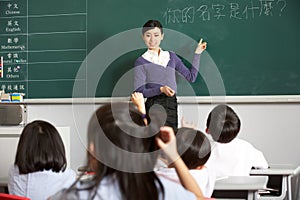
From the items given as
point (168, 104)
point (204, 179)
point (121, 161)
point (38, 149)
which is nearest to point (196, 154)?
point (204, 179)

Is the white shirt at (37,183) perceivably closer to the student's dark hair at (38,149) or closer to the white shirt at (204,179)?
the student's dark hair at (38,149)

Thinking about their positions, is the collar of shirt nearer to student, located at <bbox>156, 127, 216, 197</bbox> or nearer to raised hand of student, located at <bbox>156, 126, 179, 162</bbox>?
student, located at <bbox>156, 127, 216, 197</bbox>

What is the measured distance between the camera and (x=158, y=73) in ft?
14.9

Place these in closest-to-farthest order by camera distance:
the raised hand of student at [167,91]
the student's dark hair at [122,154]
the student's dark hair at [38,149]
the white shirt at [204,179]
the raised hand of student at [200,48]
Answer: the student's dark hair at [122,154] < the white shirt at [204,179] < the student's dark hair at [38,149] < the raised hand of student at [167,91] < the raised hand of student at [200,48]

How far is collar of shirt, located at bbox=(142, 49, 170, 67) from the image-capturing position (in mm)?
4566

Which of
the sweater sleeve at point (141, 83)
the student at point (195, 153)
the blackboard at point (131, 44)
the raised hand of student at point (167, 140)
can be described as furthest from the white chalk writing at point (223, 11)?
the raised hand of student at point (167, 140)

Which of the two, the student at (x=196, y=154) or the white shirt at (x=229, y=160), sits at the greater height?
the student at (x=196, y=154)

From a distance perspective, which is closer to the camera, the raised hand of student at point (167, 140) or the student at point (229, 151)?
the raised hand of student at point (167, 140)

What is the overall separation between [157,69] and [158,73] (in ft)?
0.13

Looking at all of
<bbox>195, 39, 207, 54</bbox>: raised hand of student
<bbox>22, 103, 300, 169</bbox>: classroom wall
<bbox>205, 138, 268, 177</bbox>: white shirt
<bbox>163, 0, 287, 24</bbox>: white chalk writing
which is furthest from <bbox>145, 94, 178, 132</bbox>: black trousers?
<bbox>205, 138, 268, 177</bbox>: white shirt

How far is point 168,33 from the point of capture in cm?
470

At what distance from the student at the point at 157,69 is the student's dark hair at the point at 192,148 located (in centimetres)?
209

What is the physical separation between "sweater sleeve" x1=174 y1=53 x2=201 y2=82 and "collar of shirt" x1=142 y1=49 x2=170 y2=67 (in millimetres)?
86

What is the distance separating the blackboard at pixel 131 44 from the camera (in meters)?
4.50
